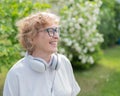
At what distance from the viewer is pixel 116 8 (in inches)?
468

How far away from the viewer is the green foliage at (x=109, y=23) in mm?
10370

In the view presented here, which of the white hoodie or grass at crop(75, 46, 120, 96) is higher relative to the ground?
the white hoodie

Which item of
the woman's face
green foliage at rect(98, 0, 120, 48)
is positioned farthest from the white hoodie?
green foliage at rect(98, 0, 120, 48)

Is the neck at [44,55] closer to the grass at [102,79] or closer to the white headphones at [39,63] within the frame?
the white headphones at [39,63]

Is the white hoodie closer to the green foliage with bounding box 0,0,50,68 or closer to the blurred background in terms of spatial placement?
the green foliage with bounding box 0,0,50,68

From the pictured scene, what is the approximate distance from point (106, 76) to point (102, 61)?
1.42m

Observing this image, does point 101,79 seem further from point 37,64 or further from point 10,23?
point 37,64

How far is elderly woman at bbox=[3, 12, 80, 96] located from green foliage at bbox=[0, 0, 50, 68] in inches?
71.7

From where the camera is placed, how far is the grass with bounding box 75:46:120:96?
21.5 feet

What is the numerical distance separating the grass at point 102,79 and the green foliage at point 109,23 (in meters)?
1.45

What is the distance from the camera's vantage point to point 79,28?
23.4ft

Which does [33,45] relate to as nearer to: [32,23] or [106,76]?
[32,23]

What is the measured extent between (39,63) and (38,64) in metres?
0.01

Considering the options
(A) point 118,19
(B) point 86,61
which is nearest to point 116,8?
(A) point 118,19
